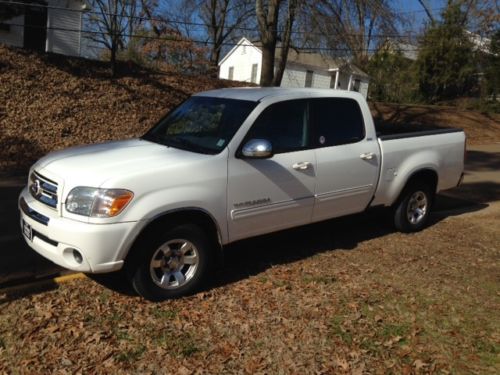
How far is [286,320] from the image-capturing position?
169 inches

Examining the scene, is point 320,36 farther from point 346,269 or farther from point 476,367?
point 476,367

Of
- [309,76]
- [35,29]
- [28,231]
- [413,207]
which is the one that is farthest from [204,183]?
[309,76]

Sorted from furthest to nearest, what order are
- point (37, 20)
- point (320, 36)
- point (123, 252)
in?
point (37, 20), point (320, 36), point (123, 252)

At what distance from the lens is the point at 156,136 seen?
17.8 feet

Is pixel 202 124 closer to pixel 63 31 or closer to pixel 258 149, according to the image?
pixel 258 149

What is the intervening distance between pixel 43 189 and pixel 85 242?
0.74 m

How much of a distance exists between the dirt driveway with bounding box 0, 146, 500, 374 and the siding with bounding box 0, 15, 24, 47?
18.2m

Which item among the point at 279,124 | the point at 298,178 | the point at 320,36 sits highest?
the point at 320,36

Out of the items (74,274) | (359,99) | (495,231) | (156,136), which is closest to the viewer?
(74,274)

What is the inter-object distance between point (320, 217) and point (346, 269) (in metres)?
0.60

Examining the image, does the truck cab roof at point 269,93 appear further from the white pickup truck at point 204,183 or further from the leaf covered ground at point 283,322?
the leaf covered ground at point 283,322

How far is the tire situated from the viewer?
4289 mm

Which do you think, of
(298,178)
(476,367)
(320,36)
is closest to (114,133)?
(320,36)

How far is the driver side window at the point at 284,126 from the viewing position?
16.5 ft
